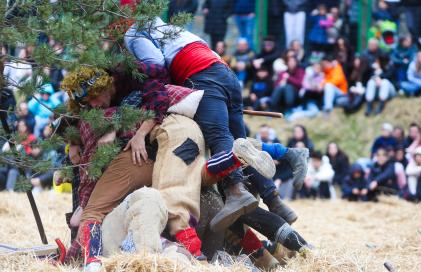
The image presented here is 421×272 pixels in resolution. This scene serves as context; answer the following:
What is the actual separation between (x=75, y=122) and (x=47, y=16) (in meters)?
1.17

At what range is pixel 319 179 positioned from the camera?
1309cm

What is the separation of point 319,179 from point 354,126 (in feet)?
6.79

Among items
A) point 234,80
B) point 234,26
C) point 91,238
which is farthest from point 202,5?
point 91,238

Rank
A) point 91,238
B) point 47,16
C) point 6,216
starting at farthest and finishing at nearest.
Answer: point 6,216 → point 91,238 → point 47,16

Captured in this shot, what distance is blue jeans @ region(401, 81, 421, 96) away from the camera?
14.7m

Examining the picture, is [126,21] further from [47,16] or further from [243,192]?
[243,192]

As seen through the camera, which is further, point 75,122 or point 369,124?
point 369,124

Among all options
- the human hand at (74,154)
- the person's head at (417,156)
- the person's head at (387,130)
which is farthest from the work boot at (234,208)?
the person's head at (387,130)

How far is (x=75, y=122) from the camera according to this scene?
6516mm

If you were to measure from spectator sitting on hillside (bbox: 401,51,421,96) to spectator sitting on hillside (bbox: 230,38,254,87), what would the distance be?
2.55 metres

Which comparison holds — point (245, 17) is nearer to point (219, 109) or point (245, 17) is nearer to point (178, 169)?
point (219, 109)

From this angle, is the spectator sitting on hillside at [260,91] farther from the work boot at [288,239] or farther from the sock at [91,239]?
the sock at [91,239]

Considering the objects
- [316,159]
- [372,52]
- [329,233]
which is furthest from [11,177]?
[372,52]

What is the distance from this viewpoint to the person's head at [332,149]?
1350 centimetres
